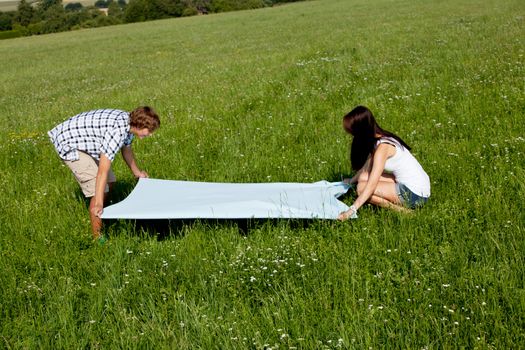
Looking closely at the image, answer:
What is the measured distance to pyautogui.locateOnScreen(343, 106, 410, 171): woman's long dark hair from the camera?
5.84 m

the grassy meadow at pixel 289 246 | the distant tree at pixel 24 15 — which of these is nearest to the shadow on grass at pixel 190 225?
the grassy meadow at pixel 289 246

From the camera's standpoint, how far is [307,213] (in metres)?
5.42

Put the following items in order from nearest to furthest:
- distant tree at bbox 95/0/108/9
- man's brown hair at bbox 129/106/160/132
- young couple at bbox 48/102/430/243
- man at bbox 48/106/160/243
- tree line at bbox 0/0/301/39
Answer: young couple at bbox 48/102/430/243 → man's brown hair at bbox 129/106/160/132 → man at bbox 48/106/160/243 → tree line at bbox 0/0/301/39 → distant tree at bbox 95/0/108/9

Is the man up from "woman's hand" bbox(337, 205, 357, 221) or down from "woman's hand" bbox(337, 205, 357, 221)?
up

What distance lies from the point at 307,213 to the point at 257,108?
5722 mm

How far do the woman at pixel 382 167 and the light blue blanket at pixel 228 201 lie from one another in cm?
37

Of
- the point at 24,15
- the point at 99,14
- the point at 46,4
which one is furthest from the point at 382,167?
the point at 46,4

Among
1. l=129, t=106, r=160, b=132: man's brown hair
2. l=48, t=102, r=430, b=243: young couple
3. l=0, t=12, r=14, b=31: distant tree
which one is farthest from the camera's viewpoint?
l=0, t=12, r=14, b=31: distant tree

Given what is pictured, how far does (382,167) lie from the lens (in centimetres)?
583

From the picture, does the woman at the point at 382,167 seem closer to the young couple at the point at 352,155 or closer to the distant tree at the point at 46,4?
the young couple at the point at 352,155

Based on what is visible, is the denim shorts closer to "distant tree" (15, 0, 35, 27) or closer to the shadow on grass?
the shadow on grass

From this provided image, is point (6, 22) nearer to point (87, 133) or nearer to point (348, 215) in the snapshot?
point (87, 133)

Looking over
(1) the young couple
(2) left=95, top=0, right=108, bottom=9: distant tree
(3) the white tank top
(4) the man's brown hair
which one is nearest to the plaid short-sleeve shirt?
(1) the young couple

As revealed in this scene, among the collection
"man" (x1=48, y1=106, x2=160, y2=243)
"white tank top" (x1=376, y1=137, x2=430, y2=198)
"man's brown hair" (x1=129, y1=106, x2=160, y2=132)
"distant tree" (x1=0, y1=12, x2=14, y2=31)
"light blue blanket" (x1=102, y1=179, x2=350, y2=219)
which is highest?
"man's brown hair" (x1=129, y1=106, x2=160, y2=132)
